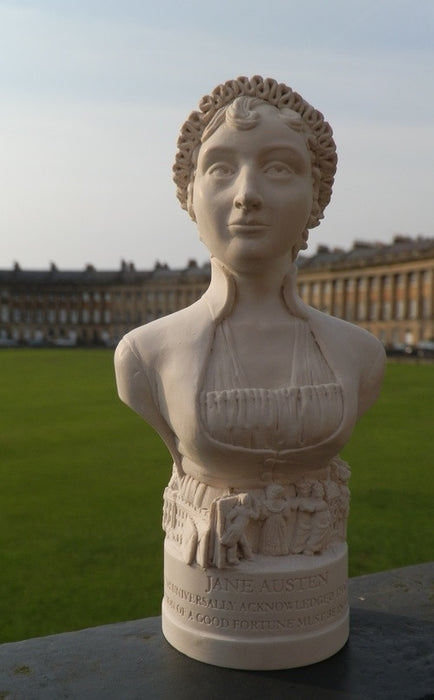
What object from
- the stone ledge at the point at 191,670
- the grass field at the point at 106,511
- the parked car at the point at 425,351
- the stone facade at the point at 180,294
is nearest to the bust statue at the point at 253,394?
the stone ledge at the point at 191,670

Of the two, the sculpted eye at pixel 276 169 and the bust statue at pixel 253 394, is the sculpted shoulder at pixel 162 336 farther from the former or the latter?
the sculpted eye at pixel 276 169

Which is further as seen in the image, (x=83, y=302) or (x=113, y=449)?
(x=83, y=302)

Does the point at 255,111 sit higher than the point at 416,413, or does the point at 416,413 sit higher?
the point at 255,111

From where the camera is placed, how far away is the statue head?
3812 millimetres

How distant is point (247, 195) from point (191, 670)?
272cm

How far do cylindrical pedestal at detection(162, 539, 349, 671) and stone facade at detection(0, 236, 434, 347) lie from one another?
5868 centimetres

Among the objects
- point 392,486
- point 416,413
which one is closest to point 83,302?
point 416,413

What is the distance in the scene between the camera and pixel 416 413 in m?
17.7

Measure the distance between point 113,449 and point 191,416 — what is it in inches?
374

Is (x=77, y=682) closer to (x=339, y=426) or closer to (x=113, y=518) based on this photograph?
(x=339, y=426)

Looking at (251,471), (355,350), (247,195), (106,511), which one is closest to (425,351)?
(106,511)

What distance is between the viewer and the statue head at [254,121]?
12.5 feet

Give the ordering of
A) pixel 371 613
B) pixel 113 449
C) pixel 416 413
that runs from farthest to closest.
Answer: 1. pixel 416 413
2. pixel 113 449
3. pixel 371 613

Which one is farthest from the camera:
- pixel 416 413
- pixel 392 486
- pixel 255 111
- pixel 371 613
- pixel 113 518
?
pixel 416 413
